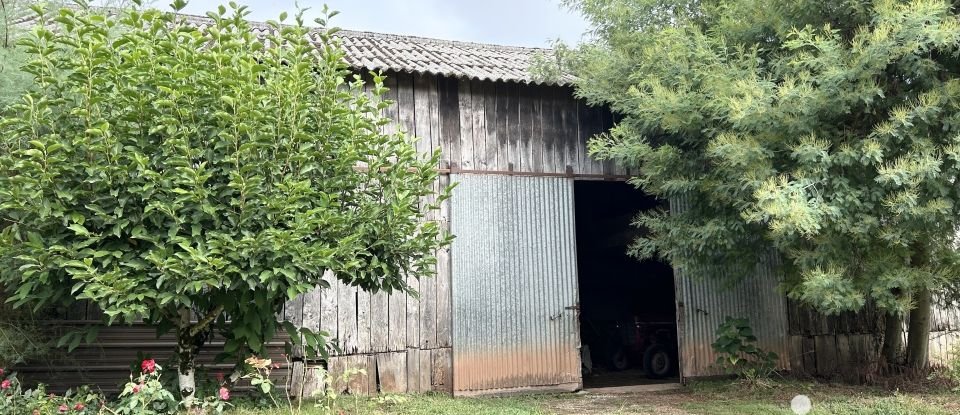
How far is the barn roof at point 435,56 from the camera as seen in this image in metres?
7.41

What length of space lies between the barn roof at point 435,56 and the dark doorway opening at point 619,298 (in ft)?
8.09

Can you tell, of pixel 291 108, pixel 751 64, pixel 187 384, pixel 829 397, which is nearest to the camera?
pixel 291 108

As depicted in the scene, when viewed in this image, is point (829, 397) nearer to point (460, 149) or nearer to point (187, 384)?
point (460, 149)

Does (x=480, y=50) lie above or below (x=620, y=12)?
above

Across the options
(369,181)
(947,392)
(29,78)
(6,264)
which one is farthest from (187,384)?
(947,392)

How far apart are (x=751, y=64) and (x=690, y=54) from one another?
0.57m

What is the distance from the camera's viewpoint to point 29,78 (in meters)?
5.28

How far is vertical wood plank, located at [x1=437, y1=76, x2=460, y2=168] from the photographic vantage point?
7484mm

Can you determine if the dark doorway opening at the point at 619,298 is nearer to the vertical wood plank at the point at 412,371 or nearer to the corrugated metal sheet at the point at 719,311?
the corrugated metal sheet at the point at 719,311

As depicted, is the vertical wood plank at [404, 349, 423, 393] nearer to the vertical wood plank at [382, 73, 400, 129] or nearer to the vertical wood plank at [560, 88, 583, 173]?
the vertical wood plank at [382, 73, 400, 129]

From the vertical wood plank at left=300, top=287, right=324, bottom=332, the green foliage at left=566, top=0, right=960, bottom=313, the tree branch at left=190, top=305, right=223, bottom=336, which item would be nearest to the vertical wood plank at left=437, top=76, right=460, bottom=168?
the green foliage at left=566, top=0, right=960, bottom=313

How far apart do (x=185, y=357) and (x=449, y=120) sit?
3.76 metres

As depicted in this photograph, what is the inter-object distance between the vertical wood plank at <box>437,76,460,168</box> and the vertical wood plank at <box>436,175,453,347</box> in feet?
1.96

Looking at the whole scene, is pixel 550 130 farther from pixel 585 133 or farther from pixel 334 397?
pixel 334 397
